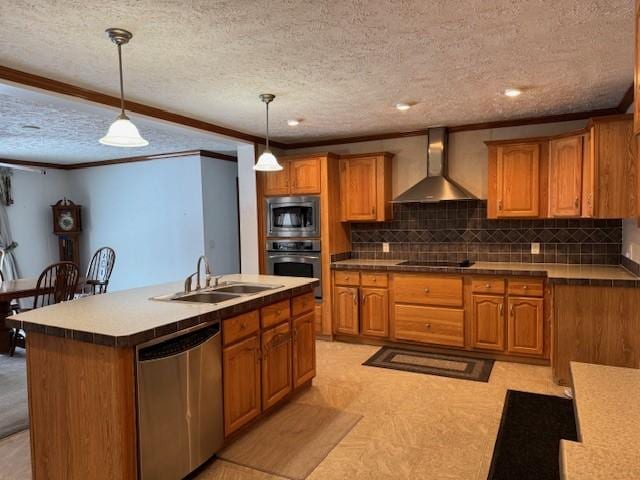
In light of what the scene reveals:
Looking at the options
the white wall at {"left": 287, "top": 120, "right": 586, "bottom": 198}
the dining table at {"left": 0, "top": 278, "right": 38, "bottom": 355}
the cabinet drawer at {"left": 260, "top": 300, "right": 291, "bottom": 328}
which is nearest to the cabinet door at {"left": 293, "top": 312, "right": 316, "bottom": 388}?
the cabinet drawer at {"left": 260, "top": 300, "right": 291, "bottom": 328}

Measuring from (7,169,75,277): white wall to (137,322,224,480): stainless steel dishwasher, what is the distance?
5611 millimetres

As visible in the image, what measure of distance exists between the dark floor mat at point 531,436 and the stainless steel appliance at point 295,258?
2.34 meters

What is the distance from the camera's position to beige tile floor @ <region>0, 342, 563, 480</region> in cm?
247

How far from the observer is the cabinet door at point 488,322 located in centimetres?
412

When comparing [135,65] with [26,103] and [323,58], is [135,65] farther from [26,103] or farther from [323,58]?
[26,103]

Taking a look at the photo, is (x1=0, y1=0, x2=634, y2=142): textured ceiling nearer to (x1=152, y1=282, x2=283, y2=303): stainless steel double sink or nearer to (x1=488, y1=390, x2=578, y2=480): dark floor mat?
(x1=152, y1=282, x2=283, y2=303): stainless steel double sink

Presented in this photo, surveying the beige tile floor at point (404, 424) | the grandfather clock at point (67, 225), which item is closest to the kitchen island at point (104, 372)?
the beige tile floor at point (404, 424)

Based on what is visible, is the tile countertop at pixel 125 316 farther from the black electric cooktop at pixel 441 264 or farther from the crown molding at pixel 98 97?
the black electric cooktop at pixel 441 264

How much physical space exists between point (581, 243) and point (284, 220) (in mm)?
3063

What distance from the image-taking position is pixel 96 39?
7.64ft

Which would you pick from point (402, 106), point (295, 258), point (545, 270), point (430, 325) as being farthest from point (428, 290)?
point (402, 106)

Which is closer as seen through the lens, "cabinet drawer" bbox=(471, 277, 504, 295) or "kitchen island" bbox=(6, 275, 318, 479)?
"kitchen island" bbox=(6, 275, 318, 479)

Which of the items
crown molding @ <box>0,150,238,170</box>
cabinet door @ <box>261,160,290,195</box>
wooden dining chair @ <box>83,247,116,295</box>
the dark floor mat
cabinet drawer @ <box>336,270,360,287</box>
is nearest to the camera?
the dark floor mat

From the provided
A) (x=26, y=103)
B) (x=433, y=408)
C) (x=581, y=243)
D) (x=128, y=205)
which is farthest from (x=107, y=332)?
(x=128, y=205)
